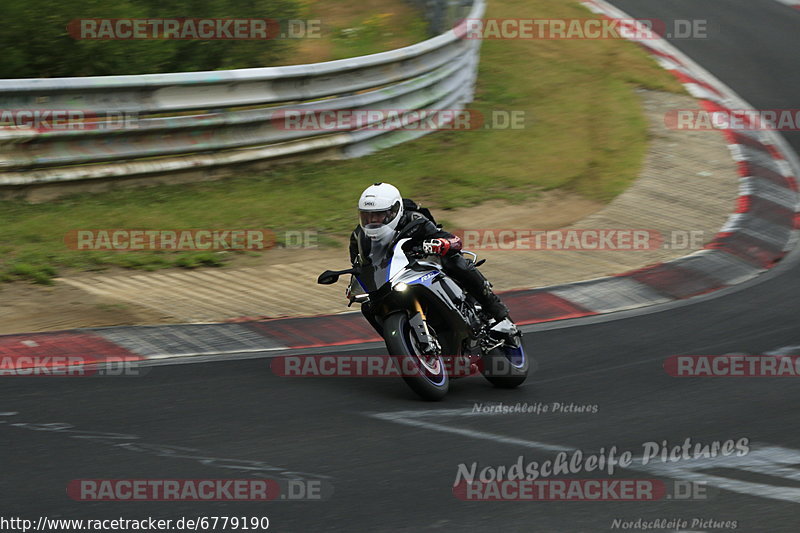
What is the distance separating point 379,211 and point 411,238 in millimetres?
328

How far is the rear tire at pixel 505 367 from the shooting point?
7707 millimetres

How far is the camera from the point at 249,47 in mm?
14852

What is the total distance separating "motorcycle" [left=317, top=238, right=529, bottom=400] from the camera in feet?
23.0

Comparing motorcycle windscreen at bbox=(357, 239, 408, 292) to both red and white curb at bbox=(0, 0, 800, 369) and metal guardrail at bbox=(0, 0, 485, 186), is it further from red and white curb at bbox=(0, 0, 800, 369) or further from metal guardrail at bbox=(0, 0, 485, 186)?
metal guardrail at bbox=(0, 0, 485, 186)

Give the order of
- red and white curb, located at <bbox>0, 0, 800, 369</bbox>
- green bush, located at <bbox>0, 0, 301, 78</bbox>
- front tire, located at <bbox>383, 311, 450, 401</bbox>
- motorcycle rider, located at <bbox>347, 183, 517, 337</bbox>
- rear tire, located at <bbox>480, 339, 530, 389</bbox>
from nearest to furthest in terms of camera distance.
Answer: front tire, located at <bbox>383, 311, 450, 401</bbox> < motorcycle rider, located at <bbox>347, 183, 517, 337</bbox> < rear tire, located at <bbox>480, 339, 530, 389</bbox> < red and white curb, located at <bbox>0, 0, 800, 369</bbox> < green bush, located at <bbox>0, 0, 301, 78</bbox>

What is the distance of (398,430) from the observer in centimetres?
651

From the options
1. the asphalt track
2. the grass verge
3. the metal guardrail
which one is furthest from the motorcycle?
the metal guardrail

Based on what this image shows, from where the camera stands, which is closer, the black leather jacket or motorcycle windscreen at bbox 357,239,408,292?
motorcycle windscreen at bbox 357,239,408,292

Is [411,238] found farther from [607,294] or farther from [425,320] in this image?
[607,294]

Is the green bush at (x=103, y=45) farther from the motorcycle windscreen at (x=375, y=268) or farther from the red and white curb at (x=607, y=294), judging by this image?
the motorcycle windscreen at (x=375, y=268)

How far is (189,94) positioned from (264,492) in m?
7.99

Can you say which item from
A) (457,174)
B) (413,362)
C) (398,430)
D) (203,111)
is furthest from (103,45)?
(398,430)

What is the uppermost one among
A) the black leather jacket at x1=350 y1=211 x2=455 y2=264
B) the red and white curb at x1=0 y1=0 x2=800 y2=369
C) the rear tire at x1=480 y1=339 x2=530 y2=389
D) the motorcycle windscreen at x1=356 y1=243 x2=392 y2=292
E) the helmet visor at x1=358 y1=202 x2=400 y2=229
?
the helmet visor at x1=358 y1=202 x2=400 y2=229

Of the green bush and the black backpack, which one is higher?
the green bush
